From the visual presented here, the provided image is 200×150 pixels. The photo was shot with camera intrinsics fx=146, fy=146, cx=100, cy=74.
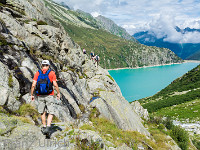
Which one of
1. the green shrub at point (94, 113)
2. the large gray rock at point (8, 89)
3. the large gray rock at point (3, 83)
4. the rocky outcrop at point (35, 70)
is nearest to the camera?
the large gray rock at point (3, 83)

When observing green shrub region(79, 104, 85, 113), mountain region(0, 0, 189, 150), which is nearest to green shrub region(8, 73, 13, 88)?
mountain region(0, 0, 189, 150)

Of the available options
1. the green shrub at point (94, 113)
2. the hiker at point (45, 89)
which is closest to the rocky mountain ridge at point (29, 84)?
the green shrub at point (94, 113)

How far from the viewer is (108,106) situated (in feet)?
65.4

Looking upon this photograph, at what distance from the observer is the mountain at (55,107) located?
8047 millimetres

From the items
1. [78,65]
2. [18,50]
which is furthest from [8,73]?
[78,65]

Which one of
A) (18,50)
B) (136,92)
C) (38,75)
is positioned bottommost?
(136,92)

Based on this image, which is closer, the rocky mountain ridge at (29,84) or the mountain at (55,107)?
the mountain at (55,107)

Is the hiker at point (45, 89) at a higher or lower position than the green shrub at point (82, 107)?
higher

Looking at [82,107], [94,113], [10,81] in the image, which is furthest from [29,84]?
[94,113]

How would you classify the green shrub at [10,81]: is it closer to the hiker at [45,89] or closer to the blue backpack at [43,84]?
the hiker at [45,89]

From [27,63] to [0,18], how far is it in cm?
766

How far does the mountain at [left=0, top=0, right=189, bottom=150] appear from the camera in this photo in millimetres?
8047

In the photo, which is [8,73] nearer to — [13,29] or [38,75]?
[38,75]

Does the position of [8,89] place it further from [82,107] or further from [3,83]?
[82,107]
